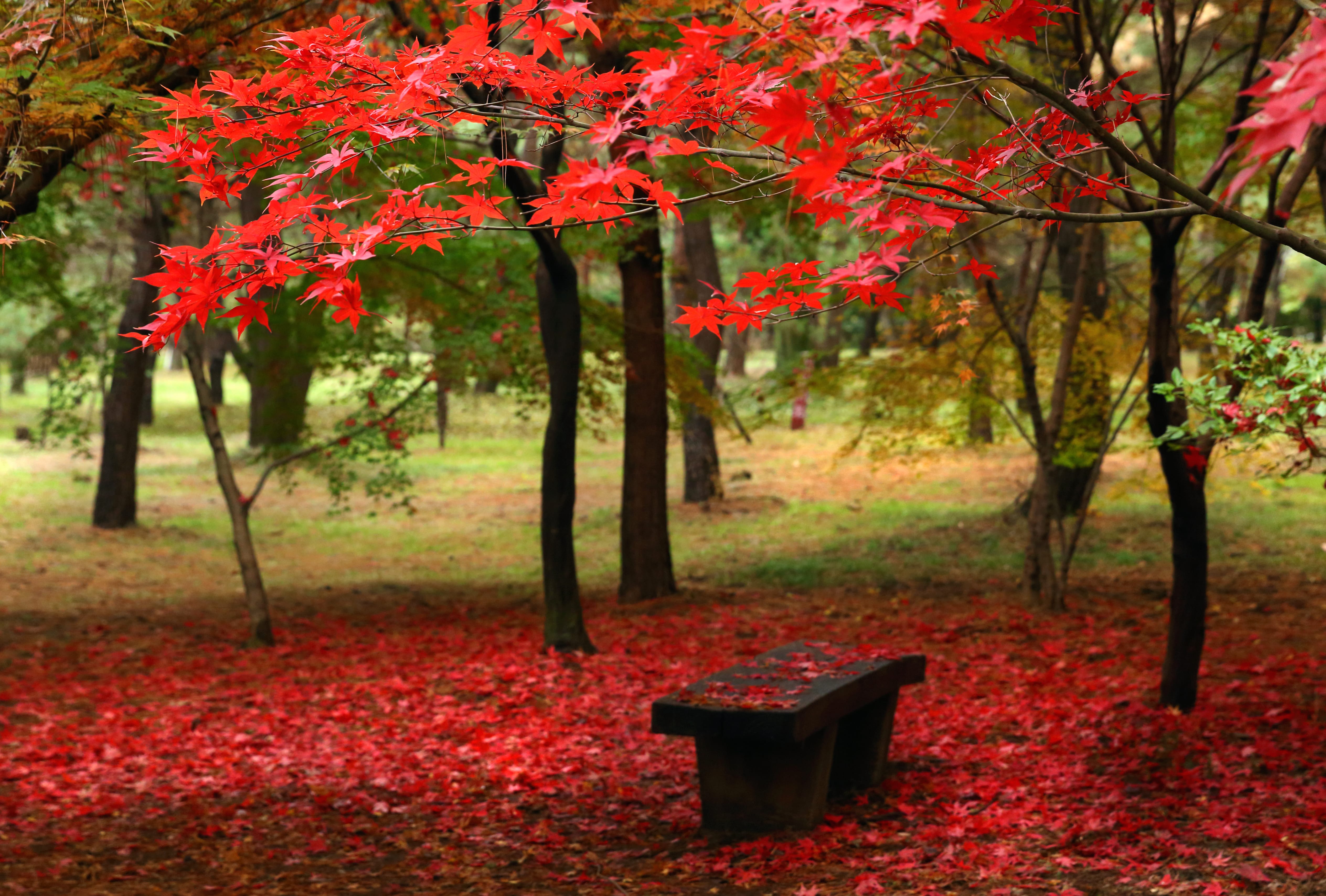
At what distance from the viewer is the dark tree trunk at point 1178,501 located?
19.4 feet

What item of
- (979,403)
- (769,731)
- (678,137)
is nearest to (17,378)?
(979,403)

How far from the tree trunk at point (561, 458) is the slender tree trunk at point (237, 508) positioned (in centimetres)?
270

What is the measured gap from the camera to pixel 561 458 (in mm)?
8539

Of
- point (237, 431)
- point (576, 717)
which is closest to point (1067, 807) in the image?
point (576, 717)

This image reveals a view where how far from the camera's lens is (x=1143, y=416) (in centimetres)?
1067

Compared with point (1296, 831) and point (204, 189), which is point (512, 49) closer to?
point (204, 189)

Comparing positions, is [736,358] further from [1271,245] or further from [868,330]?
[1271,245]

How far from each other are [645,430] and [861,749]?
17.6 feet

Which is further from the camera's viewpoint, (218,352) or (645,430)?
(218,352)

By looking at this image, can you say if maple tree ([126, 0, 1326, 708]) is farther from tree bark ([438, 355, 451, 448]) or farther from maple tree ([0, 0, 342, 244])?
tree bark ([438, 355, 451, 448])

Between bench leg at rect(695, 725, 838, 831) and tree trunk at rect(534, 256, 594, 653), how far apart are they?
3.51 m

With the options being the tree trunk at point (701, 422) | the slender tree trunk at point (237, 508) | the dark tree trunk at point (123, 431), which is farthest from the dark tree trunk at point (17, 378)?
the slender tree trunk at point (237, 508)

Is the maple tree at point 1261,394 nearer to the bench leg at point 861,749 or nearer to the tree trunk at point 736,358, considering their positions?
the bench leg at point 861,749

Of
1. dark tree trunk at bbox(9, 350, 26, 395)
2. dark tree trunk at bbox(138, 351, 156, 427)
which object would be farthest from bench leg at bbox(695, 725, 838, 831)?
dark tree trunk at bbox(9, 350, 26, 395)
